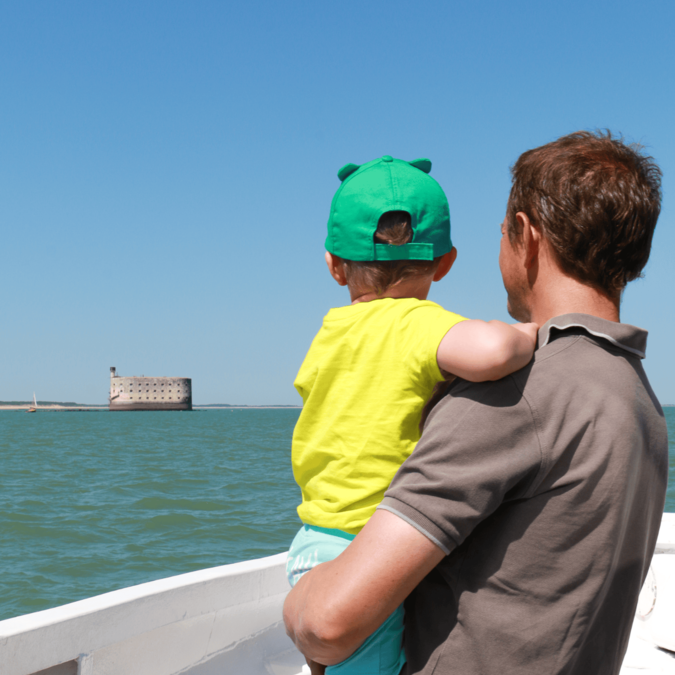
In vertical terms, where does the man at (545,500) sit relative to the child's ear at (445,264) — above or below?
below

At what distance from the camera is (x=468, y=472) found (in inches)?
32.1

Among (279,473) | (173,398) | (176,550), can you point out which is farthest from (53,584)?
(173,398)

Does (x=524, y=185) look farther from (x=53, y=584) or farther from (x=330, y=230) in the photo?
(x=53, y=584)

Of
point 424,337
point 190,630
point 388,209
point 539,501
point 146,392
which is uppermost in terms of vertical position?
point 388,209

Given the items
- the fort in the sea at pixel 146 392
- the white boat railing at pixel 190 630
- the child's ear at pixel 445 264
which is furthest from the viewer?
the fort in the sea at pixel 146 392

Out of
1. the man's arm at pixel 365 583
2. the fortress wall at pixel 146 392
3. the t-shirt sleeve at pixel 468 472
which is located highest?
the t-shirt sleeve at pixel 468 472

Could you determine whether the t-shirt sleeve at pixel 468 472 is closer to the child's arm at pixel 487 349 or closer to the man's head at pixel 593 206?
the child's arm at pixel 487 349

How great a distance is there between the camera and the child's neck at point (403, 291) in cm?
132

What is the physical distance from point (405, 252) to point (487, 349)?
44 centimetres

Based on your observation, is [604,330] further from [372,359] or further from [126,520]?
[126,520]

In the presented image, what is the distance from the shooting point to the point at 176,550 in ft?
31.7

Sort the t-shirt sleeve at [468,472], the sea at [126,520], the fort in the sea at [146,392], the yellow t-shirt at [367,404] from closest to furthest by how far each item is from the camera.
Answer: the t-shirt sleeve at [468,472] < the yellow t-shirt at [367,404] < the sea at [126,520] < the fort in the sea at [146,392]

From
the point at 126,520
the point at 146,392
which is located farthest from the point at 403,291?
the point at 146,392

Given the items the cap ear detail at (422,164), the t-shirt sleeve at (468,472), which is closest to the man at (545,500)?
the t-shirt sleeve at (468,472)
